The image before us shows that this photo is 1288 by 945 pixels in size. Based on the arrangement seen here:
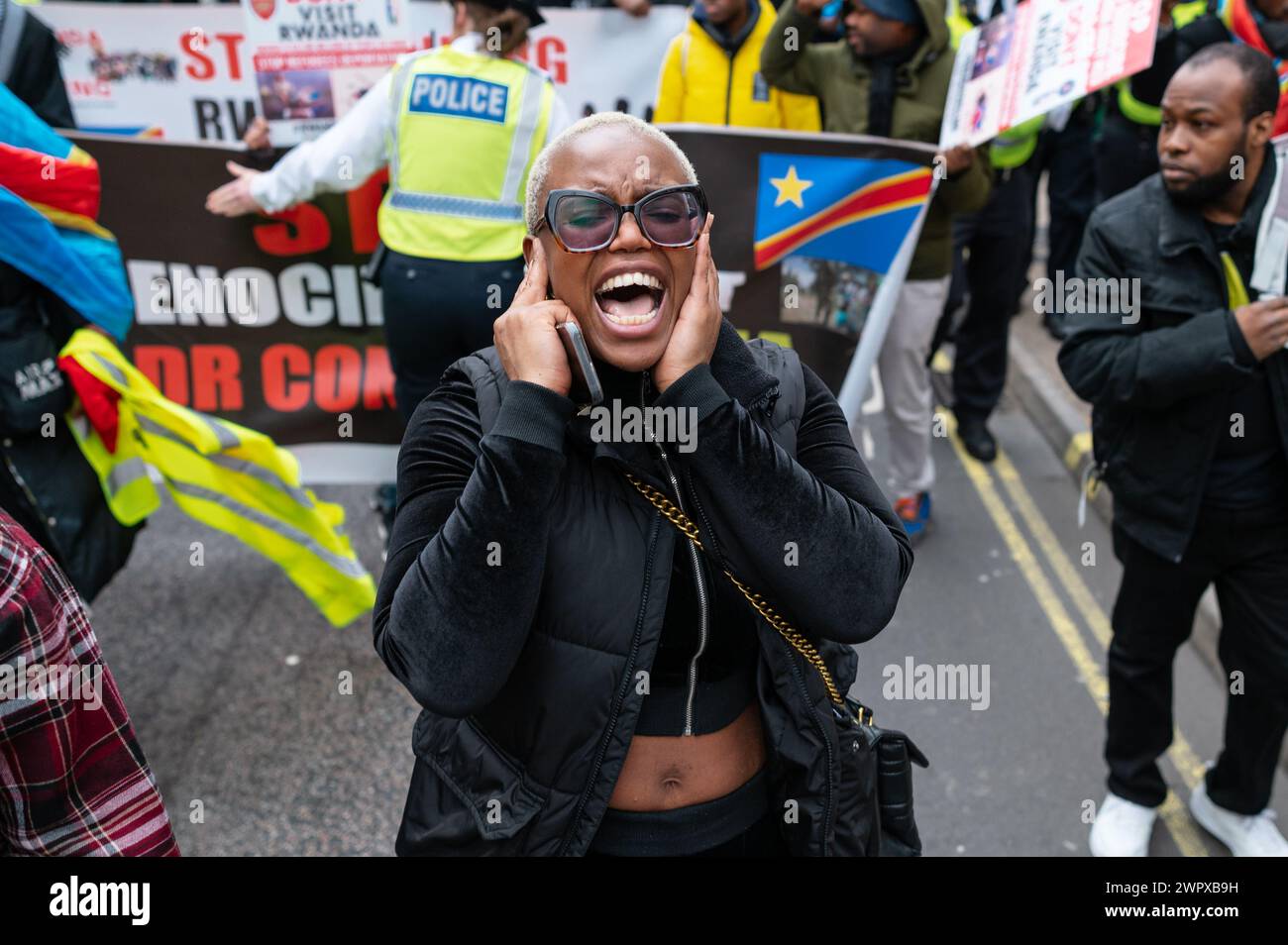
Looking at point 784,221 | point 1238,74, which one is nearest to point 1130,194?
point 1238,74

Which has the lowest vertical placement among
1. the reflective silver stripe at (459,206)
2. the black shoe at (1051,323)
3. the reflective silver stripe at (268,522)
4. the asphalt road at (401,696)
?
the asphalt road at (401,696)

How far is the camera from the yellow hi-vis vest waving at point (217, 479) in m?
3.73

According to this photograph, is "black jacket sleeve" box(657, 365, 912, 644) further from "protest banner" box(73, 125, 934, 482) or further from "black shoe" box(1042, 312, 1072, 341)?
"black shoe" box(1042, 312, 1072, 341)

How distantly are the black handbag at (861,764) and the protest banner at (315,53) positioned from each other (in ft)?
12.6

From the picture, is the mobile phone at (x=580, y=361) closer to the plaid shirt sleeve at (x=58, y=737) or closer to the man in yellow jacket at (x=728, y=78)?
the plaid shirt sleeve at (x=58, y=737)

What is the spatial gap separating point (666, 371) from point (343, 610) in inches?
107

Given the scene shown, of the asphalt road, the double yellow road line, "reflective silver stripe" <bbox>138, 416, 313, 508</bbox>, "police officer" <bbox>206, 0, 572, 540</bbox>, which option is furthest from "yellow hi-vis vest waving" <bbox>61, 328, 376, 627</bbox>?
the double yellow road line

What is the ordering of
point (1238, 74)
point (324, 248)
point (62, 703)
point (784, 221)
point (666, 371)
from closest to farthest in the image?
1. point (62, 703)
2. point (666, 371)
3. point (1238, 74)
4. point (784, 221)
5. point (324, 248)

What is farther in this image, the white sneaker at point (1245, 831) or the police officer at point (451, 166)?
the police officer at point (451, 166)

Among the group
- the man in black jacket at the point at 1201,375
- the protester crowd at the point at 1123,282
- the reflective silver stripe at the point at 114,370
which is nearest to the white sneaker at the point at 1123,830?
the protester crowd at the point at 1123,282

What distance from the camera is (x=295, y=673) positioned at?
4707 mm

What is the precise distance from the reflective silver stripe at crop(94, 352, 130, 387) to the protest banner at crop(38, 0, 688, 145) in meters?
2.73

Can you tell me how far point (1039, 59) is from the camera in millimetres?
3916
